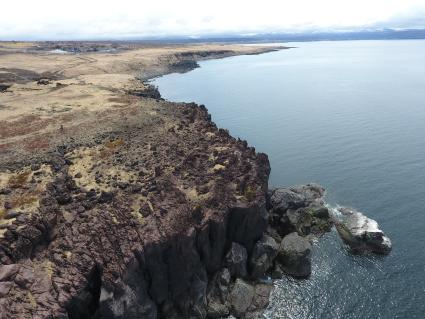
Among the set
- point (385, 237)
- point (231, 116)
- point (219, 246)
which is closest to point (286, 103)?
point (231, 116)

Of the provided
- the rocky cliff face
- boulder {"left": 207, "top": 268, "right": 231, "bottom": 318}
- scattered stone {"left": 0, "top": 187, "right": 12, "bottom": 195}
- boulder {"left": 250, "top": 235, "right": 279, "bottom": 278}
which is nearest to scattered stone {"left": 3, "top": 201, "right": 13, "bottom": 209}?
the rocky cliff face

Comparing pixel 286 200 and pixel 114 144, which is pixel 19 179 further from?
pixel 286 200

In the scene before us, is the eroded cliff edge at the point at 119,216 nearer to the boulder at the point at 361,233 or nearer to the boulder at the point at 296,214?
the boulder at the point at 296,214

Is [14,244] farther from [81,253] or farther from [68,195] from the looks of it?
[68,195]

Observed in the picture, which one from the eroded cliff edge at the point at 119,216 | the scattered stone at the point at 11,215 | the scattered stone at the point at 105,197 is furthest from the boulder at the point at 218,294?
the scattered stone at the point at 11,215

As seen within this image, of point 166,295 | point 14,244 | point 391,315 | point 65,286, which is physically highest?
point 14,244

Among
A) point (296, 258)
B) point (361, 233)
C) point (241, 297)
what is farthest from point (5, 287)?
point (361, 233)
